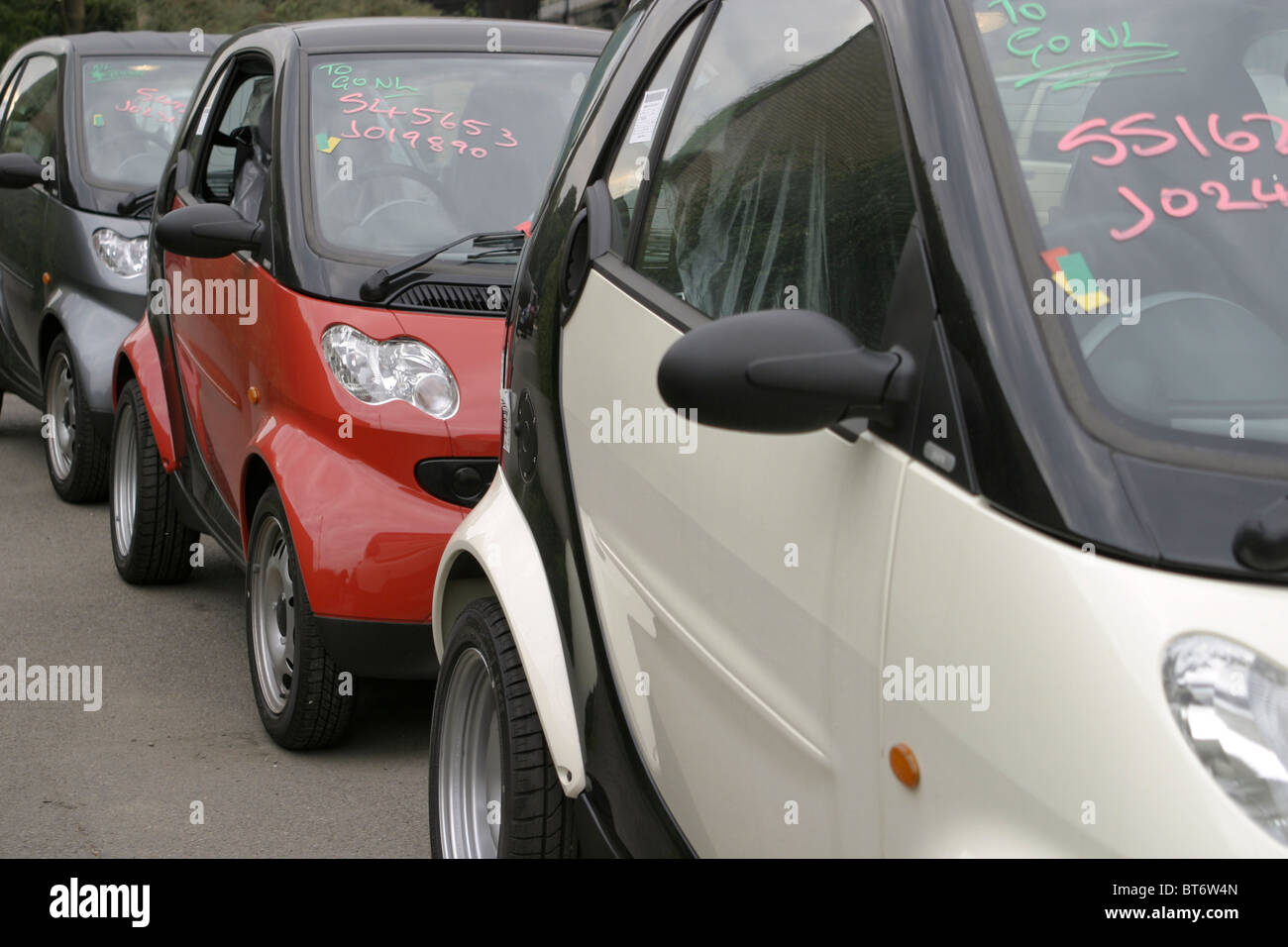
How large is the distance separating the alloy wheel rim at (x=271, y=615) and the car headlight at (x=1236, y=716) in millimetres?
3289

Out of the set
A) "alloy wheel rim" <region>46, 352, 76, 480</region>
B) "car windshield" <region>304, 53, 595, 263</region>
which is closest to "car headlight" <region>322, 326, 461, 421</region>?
"car windshield" <region>304, 53, 595, 263</region>

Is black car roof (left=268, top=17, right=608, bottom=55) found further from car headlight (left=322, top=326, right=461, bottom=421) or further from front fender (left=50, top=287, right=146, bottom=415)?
front fender (left=50, top=287, right=146, bottom=415)

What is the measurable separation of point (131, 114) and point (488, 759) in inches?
231

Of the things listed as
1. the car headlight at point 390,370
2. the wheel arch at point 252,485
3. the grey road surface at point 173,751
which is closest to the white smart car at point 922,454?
the grey road surface at point 173,751

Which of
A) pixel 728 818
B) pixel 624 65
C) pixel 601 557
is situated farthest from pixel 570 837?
pixel 624 65

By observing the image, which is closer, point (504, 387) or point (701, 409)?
point (701, 409)

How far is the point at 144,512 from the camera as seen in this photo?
20.2 feet

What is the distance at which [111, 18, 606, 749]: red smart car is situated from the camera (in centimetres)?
434

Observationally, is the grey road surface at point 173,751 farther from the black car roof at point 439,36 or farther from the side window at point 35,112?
the side window at point 35,112

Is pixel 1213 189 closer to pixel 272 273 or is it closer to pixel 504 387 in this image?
pixel 504 387

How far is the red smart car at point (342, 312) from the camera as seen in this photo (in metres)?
4.34

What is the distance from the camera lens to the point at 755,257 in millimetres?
2512
